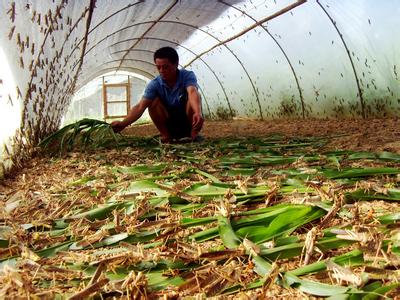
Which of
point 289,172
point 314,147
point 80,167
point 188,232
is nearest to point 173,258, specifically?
point 188,232

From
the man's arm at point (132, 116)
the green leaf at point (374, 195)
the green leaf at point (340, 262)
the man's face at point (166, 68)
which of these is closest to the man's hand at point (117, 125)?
the man's arm at point (132, 116)

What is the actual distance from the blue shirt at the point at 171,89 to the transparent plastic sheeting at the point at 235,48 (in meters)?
0.96

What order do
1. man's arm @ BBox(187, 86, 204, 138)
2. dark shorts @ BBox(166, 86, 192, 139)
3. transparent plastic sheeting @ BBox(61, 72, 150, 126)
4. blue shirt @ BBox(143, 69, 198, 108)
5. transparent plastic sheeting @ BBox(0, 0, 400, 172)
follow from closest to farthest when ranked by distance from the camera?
transparent plastic sheeting @ BBox(0, 0, 400, 172) → man's arm @ BBox(187, 86, 204, 138) → blue shirt @ BBox(143, 69, 198, 108) → dark shorts @ BBox(166, 86, 192, 139) → transparent plastic sheeting @ BBox(61, 72, 150, 126)

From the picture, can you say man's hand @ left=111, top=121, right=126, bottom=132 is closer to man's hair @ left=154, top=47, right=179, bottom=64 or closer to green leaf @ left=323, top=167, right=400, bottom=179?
man's hair @ left=154, top=47, right=179, bottom=64

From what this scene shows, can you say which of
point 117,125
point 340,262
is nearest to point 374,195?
point 340,262

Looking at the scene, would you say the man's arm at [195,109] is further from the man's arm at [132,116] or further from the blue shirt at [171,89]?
the man's arm at [132,116]

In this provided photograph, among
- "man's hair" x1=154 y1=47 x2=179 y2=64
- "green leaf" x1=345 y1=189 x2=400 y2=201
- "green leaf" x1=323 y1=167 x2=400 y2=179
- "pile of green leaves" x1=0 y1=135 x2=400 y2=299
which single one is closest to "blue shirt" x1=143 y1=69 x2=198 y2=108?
"man's hair" x1=154 y1=47 x2=179 y2=64

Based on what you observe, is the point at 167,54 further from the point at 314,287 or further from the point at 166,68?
the point at 314,287

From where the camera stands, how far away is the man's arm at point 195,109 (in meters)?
4.00

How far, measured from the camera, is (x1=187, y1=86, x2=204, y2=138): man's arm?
4.00 metres

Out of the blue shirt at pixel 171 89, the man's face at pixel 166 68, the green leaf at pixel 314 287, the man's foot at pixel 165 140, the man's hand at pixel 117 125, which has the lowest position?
the green leaf at pixel 314 287

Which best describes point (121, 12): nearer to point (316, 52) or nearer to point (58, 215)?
point (316, 52)

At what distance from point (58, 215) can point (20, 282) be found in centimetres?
72

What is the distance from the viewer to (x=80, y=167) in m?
2.91
